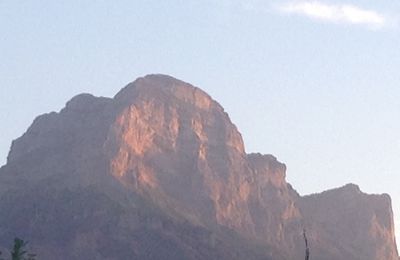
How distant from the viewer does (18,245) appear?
96312 millimetres
